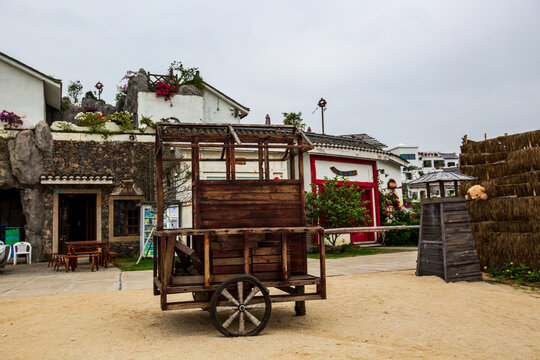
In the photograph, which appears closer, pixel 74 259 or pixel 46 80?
pixel 74 259

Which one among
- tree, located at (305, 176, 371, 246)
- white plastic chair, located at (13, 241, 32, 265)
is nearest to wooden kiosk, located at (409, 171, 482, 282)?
tree, located at (305, 176, 371, 246)

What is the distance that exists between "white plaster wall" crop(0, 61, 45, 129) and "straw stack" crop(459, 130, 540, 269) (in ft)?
52.7

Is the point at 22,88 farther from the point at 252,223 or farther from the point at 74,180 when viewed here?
the point at 252,223

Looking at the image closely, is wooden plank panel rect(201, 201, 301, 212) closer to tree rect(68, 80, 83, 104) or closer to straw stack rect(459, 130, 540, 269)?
straw stack rect(459, 130, 540, 269)

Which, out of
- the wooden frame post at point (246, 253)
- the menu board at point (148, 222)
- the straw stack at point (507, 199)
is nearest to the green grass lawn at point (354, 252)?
the straw stack at point (507, 199)

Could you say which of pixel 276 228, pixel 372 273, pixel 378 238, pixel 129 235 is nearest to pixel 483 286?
pixel 372 273

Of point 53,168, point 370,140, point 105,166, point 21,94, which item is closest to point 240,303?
point 105,166

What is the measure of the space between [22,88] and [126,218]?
7.14m

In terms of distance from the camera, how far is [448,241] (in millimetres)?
8219

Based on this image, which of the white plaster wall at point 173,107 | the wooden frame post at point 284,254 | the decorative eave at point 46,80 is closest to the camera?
the wooden frame post at point 284,254

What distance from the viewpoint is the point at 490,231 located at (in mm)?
8891

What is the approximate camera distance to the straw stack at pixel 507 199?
8211mm

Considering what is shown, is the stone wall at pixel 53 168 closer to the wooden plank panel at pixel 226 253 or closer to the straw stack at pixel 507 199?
the straw stack at pixel 507 199

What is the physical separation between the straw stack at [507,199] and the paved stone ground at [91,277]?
2026 millimetres
